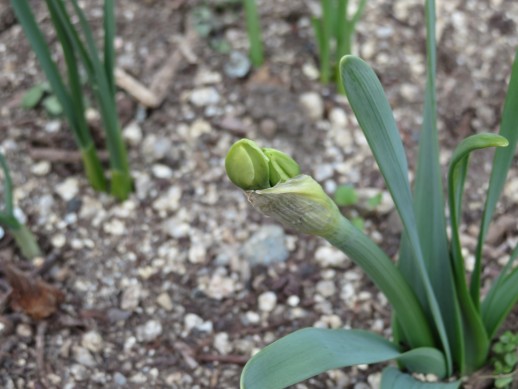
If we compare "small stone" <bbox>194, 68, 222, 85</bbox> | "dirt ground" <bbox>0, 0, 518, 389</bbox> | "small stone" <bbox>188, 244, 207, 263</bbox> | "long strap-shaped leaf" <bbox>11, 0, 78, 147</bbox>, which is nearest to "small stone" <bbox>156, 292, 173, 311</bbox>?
"dirt ground" <bbox>0, 0, 518, 389</bbox>

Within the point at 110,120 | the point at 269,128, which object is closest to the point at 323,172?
the point at 269,128

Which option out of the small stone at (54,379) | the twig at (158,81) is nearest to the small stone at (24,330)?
the small stone at (54,379)

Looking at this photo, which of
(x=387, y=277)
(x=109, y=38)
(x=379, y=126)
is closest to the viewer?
(x=379, y=126)

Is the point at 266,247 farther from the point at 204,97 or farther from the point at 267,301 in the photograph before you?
the point at 204,97

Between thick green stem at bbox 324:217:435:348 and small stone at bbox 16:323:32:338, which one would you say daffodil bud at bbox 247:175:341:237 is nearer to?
thick green stem at bbox 324:217:435:348

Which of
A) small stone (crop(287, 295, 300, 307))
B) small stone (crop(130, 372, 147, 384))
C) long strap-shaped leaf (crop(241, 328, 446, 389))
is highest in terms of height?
long strap-shaped leaf (crop(241, 328, 446, 389))

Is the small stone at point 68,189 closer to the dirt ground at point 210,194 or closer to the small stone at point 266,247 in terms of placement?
the dirt ground at point 210,194

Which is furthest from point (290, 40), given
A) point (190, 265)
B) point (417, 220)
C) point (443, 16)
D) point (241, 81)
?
point (417, 220)
